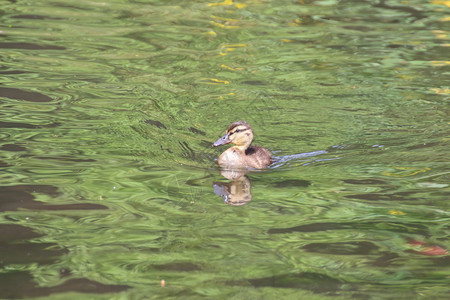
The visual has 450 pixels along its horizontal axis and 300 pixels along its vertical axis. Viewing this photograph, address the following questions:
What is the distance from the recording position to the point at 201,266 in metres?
Result: 5.74

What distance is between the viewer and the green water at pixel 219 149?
18.8ft

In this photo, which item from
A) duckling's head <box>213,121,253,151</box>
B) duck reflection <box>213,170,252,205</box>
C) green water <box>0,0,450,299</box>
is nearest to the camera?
green water <box>0,0,450,299</box>

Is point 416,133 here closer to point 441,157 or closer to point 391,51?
point 441,157

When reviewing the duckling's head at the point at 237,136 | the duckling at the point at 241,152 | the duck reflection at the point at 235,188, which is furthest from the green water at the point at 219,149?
the duckling's head at the point at 237,136

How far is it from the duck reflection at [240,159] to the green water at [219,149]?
0.11 metres

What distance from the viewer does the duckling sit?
352 inches

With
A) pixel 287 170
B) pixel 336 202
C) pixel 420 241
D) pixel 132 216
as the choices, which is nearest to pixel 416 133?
pixel 287 170

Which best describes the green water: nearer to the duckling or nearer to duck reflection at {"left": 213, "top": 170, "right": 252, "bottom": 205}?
duck reflection at {"left": 213, "top": 170, "right": 252, "bottom": 205}

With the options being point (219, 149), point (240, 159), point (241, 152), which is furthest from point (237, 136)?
point (219, 149)

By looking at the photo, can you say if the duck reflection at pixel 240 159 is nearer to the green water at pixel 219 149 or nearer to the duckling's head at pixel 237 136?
the duckling's head at pixel 237 136

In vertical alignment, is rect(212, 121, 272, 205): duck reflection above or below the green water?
below

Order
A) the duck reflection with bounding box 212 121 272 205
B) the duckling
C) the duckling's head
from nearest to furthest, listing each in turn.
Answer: the duck reflection with bounding box 212 121 272 205 → the duckling → the duckling's head

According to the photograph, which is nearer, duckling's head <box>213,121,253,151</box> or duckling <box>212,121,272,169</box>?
duckling <box>212,121,272,169</box>

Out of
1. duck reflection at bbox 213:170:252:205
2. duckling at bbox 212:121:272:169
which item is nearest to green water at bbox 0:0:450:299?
duck reflection at bbox 213:170:252:205
